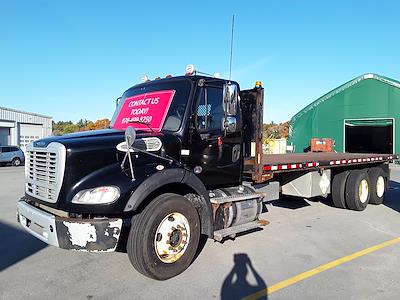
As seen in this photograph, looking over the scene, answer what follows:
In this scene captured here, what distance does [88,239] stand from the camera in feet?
13.1

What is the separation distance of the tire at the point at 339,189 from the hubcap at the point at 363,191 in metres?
0.39

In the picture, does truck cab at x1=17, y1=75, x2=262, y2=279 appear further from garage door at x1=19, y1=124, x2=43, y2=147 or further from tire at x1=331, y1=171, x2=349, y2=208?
garage door at x1=19, y1=124, x2=43, y2=147

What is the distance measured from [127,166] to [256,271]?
2.20m

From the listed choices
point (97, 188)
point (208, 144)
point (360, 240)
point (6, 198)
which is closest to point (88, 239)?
point (97, 188)

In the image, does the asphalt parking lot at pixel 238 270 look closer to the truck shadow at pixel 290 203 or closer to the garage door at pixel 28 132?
the truck shadow at pixel 290 203

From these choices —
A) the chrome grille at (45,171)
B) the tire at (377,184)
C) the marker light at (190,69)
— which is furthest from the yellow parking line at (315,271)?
the tire at (377,184)

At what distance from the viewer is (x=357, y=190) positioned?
352 inches

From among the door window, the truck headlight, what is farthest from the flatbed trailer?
the truck headlight

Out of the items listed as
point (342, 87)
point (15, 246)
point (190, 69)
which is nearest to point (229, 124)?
point (190, 69)

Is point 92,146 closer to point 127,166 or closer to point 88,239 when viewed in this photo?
point 127,166

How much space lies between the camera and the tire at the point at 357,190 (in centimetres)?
892

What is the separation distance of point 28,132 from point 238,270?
38.9m

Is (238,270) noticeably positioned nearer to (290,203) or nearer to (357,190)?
(357,190)

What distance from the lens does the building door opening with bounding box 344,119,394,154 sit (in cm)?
2754
